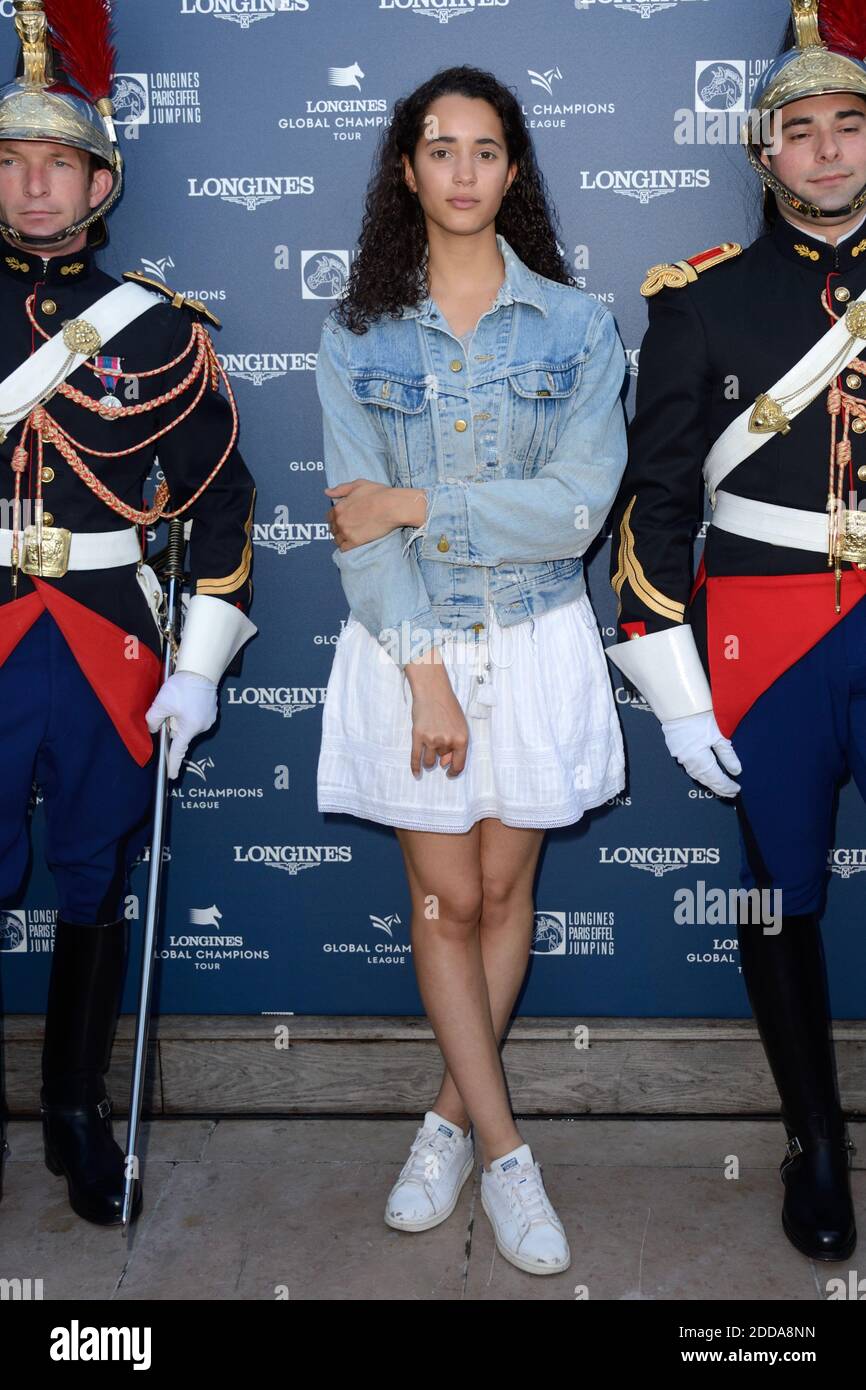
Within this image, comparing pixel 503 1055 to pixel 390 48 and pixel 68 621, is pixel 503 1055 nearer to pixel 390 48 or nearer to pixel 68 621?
pixel 68 621

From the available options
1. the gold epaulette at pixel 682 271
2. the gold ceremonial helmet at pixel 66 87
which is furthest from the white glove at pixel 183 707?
the gold epaulette at pixel 682 271

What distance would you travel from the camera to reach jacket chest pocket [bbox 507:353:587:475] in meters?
2.29

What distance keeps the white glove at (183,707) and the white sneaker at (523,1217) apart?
0.93m

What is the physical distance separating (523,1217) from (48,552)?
141 centimetres

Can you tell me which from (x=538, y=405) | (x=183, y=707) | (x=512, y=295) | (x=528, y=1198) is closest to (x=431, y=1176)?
(x=528, y=1198)

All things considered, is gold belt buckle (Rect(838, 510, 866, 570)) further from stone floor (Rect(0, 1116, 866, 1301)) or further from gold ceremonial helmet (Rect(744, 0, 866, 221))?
stone floor (Rect(0, 1116, 866, 1301))

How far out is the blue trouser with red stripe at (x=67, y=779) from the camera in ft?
7.98

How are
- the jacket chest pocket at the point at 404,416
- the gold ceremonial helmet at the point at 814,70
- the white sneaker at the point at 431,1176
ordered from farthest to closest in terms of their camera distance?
the white sneaker at the point at 431,1176
the jacket chest pocket at the point at 404,416
the gold ceremonial helmet at the point at 814,70

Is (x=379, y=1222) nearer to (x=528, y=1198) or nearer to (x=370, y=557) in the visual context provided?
(x=528, y=1198)

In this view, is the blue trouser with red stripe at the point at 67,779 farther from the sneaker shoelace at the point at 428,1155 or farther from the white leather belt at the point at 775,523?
the white leather belt at the point at 775,523

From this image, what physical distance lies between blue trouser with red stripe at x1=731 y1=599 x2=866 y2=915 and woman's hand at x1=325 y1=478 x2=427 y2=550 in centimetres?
67

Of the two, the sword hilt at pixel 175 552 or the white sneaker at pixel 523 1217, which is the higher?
the sword hilt at pixel 175 552

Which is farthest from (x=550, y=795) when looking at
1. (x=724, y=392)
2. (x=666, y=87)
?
(x=666, y=87)

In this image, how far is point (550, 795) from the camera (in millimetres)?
2316
